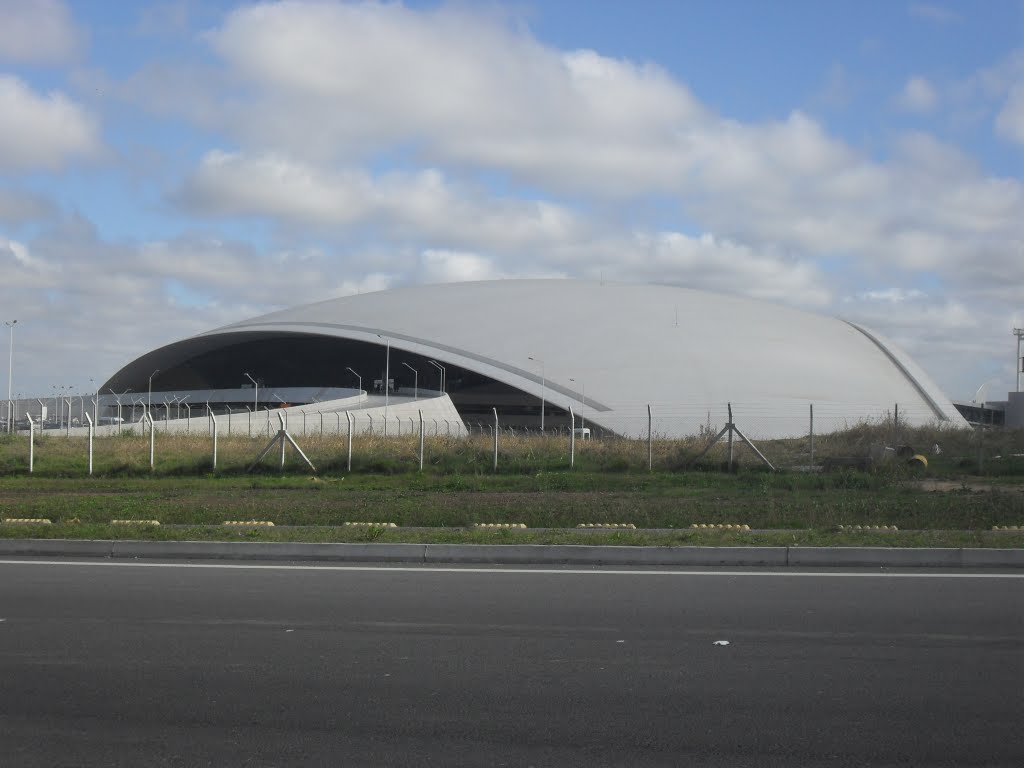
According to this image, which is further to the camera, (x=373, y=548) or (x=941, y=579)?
(x=373, y=548)

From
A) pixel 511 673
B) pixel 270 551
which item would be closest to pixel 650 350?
pixel 270 551

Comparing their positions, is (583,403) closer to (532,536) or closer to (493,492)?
(493,492)

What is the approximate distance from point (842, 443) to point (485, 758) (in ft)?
97.3

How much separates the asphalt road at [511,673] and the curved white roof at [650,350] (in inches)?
1406

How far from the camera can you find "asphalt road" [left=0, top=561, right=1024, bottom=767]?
5082 millimetres

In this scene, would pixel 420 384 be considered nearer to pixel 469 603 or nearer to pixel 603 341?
pixel 603 341

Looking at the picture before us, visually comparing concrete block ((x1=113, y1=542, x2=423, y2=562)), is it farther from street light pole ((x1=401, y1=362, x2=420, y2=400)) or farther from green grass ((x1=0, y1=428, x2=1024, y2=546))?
street light pole ((x1=401, y1=362, x2=420, y2=400))

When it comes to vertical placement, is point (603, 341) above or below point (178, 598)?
above

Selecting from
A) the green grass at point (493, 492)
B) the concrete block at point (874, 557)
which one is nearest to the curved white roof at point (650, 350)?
the green grass at point (493, 492)

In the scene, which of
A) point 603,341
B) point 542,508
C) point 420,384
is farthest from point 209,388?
point 542,508

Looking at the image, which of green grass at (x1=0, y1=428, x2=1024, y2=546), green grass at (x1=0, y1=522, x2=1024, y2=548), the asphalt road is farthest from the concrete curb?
the asphalt road

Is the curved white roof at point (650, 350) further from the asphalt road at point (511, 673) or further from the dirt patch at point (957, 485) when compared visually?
the asphalt road at point (511, 673)

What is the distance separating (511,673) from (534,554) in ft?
18.2

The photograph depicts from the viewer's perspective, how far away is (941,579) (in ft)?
34.3
